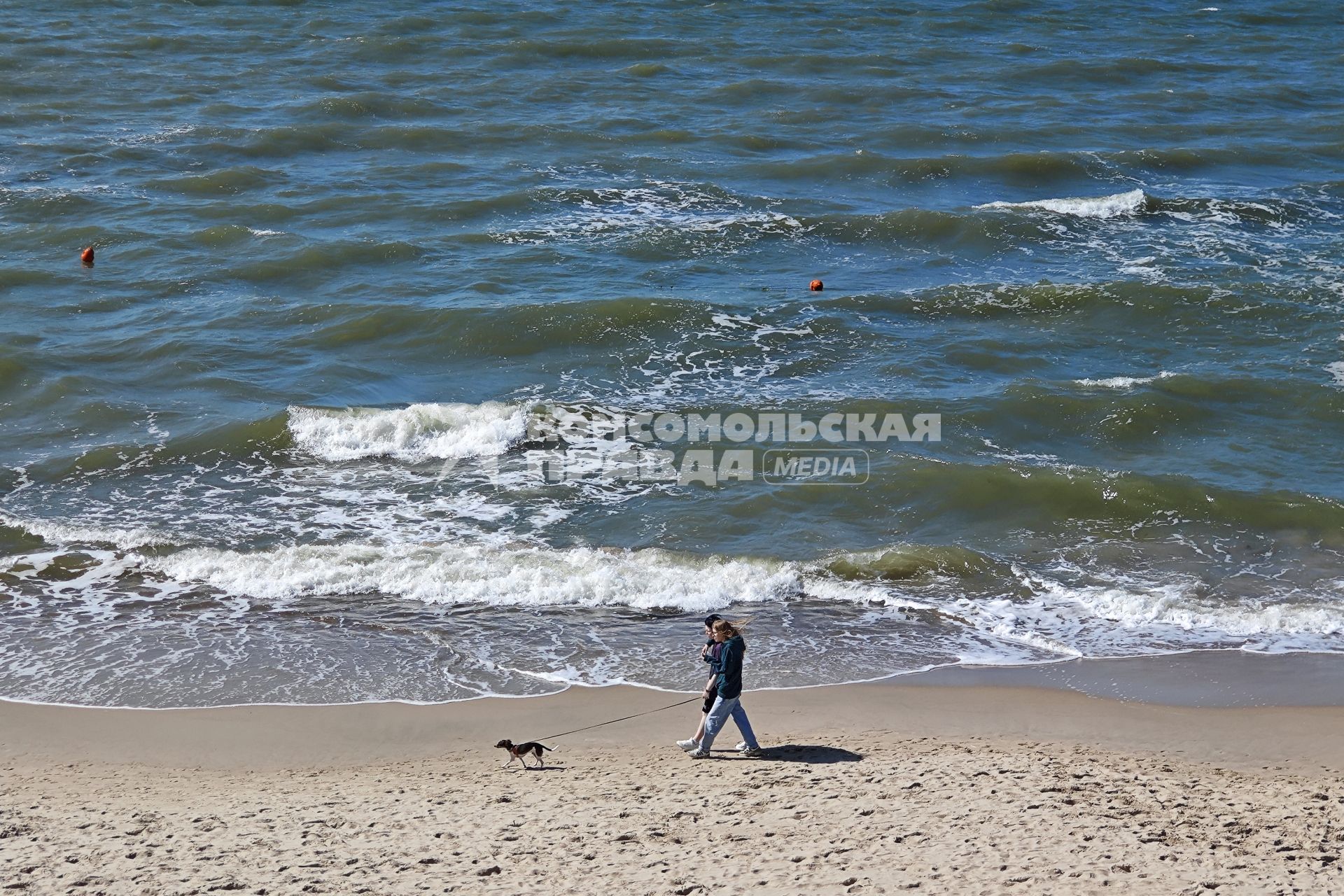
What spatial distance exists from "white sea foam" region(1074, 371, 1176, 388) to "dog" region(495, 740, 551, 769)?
1093 centimetres

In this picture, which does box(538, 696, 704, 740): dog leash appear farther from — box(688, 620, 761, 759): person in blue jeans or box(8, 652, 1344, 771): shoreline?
box(688, 620, 761, 759): person in blue jeans

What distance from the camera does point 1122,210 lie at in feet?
81.9

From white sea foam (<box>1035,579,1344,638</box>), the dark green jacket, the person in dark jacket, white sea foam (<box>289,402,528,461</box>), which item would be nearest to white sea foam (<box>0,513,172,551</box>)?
white sea foam (<box>289,402,528,461</box>)

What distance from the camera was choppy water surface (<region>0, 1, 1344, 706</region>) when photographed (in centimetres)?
1252

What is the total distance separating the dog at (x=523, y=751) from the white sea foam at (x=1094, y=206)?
18025 mm

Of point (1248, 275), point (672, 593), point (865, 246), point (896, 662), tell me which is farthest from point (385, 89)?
point (896, 662)

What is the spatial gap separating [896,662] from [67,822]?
21.8 feet

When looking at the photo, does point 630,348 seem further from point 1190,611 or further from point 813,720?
point 813,720

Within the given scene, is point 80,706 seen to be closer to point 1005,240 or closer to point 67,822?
point 67,822

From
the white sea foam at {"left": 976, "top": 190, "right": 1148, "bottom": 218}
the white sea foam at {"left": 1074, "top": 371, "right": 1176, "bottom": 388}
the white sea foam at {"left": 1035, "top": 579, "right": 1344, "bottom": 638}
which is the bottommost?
the white sea foam at {"left": 1035, "top": 579, "right": 1344, "bottom": 638}

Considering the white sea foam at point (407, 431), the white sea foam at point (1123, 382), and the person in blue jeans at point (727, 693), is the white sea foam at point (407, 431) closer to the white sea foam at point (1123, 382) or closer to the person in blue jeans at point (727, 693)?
the person in blue jeans at point (727, 693)

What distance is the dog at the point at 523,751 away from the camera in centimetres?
951

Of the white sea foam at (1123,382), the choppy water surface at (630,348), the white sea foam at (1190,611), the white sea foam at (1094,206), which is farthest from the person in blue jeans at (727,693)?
the white sea foam at (1094,206)

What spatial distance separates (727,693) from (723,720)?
0.23 metres
